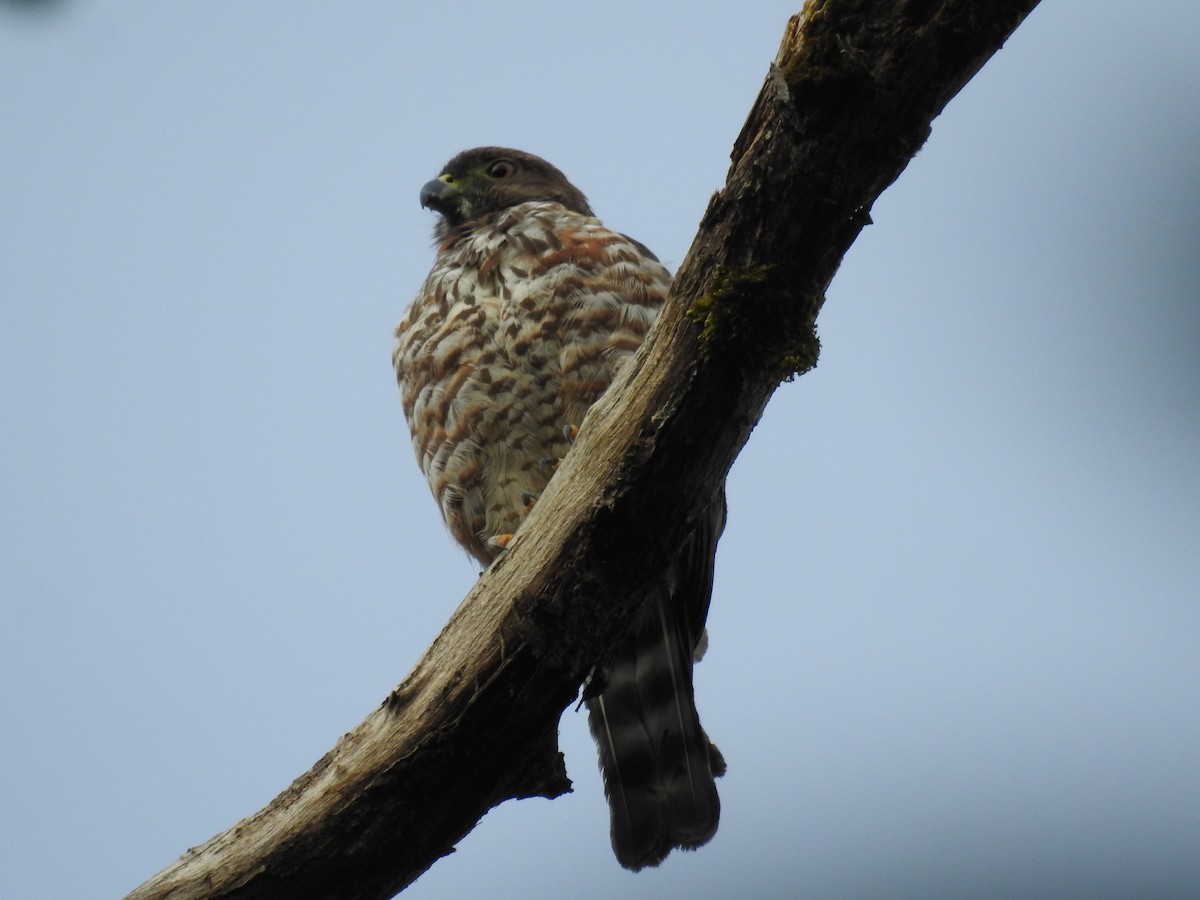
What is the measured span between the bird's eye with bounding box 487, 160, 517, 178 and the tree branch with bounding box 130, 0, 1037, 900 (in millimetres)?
2979

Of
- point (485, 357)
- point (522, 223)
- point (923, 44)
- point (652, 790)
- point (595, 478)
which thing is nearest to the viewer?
point (923, 44)

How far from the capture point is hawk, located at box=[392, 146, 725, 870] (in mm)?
4094

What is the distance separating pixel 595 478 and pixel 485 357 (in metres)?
1.52

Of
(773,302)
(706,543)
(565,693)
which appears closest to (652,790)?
(706,543)

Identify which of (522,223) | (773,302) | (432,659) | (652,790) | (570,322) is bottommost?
(652,790)

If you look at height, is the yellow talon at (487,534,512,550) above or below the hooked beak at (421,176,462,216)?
below

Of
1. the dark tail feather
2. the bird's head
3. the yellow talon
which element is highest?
the bird's head

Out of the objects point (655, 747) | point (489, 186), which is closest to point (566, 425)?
point (655, 747)

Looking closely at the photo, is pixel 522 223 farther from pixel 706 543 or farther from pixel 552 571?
pixel 552 571

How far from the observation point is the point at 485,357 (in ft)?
14.3

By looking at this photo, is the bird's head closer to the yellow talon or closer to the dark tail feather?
the yellow talon

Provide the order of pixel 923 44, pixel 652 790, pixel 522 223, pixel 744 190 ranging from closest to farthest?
pixel 923 44, pixel 744 190, pixel 652 790, pixel 522 223

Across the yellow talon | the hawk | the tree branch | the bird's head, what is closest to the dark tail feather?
the hawk

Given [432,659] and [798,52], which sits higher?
[798,52]
